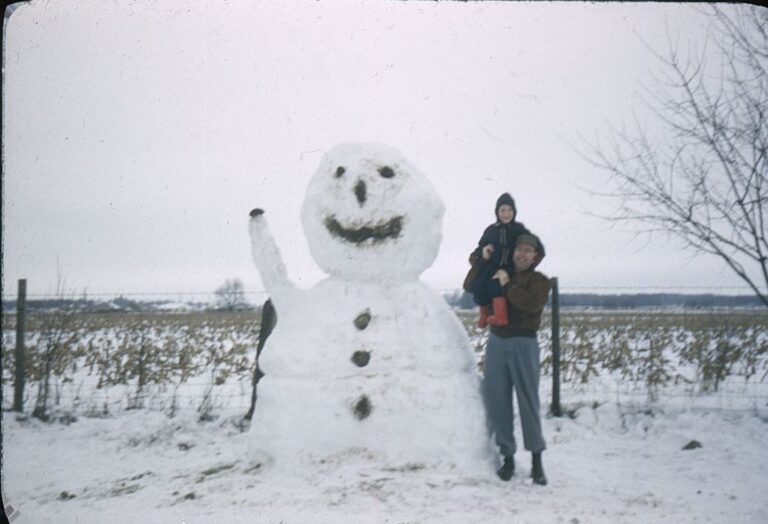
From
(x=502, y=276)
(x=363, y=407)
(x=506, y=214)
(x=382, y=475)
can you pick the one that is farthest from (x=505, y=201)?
(x=382, y=475)

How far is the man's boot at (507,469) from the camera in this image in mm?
3597

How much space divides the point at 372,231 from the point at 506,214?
0.94 m

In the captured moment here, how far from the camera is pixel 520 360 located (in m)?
3.59

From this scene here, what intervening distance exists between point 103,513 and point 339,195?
2462 mm

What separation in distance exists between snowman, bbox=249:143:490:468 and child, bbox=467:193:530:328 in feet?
1.02

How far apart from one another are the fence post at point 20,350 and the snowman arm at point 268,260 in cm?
270

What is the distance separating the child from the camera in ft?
12.4

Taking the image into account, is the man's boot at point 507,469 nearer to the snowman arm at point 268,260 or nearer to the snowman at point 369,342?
the snowman at point 369,342

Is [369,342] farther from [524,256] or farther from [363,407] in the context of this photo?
[524,256]

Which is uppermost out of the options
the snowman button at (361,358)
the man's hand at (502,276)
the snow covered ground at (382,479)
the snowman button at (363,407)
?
the man's hand at (502,276)

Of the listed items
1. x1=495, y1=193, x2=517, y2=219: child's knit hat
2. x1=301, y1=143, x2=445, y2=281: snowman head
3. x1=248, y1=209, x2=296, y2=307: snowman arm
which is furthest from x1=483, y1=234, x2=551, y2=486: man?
x1=248, y1=209, x2=296, y2=307: snowman arm

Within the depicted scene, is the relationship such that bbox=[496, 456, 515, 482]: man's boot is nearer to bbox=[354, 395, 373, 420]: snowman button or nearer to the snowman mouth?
bbox=[354, 395, 373, 420]: snowman button

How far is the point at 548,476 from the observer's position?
3.71 m

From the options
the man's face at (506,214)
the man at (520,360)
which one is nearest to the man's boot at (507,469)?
the man at (520,360)
